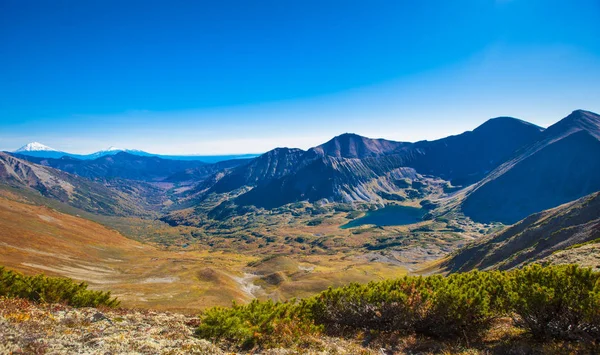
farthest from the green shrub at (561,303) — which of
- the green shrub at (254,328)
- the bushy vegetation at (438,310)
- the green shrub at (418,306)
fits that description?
the green shrub at (254,328)

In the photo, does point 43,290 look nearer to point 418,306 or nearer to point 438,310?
point 418,306

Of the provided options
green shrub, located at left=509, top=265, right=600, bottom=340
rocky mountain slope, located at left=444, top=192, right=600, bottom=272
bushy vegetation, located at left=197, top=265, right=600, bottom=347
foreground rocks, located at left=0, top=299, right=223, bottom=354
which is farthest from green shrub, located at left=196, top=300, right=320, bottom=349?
rocky mountain slope, located at left=444, top=192, right=600, bottom=272

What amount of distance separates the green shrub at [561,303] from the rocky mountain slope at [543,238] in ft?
188

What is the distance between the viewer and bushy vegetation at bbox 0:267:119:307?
83.0 feet

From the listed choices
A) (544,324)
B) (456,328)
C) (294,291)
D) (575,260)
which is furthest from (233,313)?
(294,291)

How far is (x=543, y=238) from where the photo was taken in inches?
4087

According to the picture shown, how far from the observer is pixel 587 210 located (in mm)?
114812

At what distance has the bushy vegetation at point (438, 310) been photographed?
16.4 meters

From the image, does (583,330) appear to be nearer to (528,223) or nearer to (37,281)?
(37,281)

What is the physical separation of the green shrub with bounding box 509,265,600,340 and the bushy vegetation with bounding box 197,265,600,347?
0.04 metres

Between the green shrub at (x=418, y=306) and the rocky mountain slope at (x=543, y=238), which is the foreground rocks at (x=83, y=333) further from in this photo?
the rocky mountain slope at (x=543, y=238)

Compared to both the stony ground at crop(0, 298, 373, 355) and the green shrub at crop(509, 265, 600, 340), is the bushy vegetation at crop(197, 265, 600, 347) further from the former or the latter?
the stony ground at crop(0, 298, 373, 355)

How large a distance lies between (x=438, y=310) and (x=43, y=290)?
31.5 m

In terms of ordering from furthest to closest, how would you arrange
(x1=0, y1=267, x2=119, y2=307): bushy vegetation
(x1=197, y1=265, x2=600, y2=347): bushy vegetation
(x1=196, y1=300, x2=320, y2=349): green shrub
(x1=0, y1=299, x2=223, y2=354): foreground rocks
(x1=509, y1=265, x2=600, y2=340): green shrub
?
(x1=0, y1=267, x2=119, y2=307): bushy vegetation → (x1=196, y1=300, x2=320, y2=349): green shrub → (x1=197, y1=265, x2=600, y2=347): bushy vegetation → (x1=0, y1=299, x2=223, y2=354): foreground rocks → (x1=509, y1=265, x2=600, y2=340): green shrub
